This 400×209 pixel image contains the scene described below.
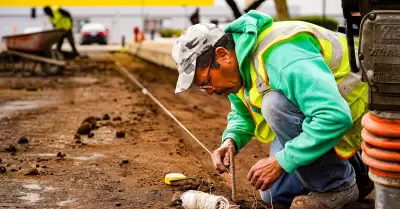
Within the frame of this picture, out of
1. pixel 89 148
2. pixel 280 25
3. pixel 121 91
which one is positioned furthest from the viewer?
pixel 121 91

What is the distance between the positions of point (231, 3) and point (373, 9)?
8.36m

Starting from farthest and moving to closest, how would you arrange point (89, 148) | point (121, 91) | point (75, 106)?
point (121, 91) → point (75, 106) → point (89, 148)

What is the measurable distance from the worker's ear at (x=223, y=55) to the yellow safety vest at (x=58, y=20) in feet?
66.2

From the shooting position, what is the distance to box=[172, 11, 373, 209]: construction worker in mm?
3125

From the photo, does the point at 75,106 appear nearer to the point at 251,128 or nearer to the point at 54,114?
the point at 54,114

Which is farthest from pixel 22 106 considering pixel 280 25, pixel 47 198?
Result: pixel 280 25

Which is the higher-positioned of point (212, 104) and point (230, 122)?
point (230, 122)

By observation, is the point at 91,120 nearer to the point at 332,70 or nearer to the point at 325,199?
the point at 325,199

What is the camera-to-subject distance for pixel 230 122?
420cm

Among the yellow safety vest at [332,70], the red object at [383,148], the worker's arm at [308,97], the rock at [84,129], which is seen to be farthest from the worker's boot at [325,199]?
the rock at [84,129]

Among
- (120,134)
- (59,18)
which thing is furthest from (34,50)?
(120,134)

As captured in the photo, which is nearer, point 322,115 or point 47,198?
point 322,115

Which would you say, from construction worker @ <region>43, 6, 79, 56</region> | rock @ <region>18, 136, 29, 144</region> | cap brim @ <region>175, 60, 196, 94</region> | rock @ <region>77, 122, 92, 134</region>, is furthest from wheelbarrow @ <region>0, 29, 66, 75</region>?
cap brim @ <region>175, 60, 196, 94</region>

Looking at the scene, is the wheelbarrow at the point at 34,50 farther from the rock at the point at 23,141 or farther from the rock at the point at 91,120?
the rock at the point at 23,141
